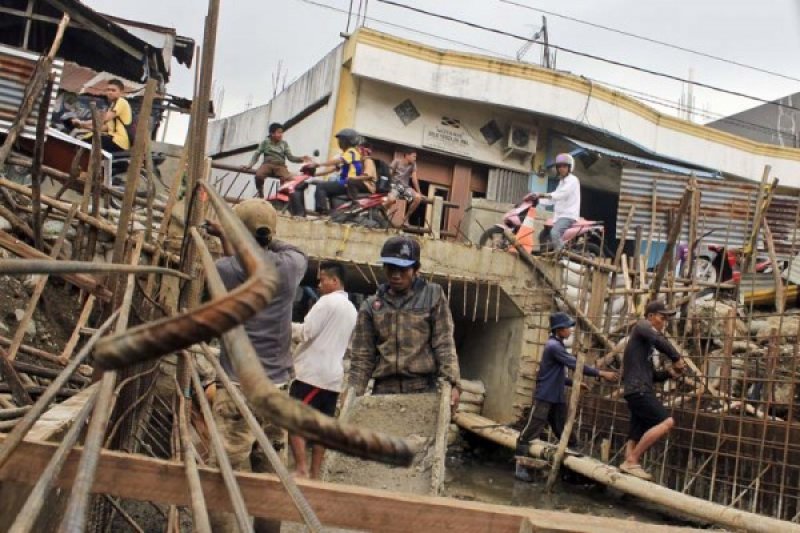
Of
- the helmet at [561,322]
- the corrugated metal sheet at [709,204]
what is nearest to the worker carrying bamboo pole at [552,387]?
the helmet at [561,322]

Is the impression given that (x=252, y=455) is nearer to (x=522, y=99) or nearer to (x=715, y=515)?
(x=715, y=515)

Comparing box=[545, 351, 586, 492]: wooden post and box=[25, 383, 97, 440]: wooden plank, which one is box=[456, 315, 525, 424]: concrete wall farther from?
box=[25, 383, 97, 440]: wooden plank

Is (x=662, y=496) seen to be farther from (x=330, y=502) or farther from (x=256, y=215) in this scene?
(x=330, y=502)

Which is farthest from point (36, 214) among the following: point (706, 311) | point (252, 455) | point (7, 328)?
point (706, 311)

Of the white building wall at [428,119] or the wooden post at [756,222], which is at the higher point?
the white building wall at [428,119]

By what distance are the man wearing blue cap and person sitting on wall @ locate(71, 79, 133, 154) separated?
6.11 meters

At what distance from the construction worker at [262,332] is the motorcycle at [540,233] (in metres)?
7.85

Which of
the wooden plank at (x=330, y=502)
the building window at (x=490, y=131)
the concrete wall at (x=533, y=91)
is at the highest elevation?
the concrete wall at (x=533, y=91)

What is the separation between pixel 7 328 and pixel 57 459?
5.31 metres

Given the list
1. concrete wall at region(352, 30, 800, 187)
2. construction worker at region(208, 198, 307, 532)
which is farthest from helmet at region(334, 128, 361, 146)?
construction worker at region(208, 198, 307, 532)

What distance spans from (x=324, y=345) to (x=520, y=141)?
39.8 ft

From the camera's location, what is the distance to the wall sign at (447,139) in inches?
643

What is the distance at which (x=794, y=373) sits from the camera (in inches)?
273

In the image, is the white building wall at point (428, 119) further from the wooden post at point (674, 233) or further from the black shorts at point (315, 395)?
the black shorts at point (315, 395)
